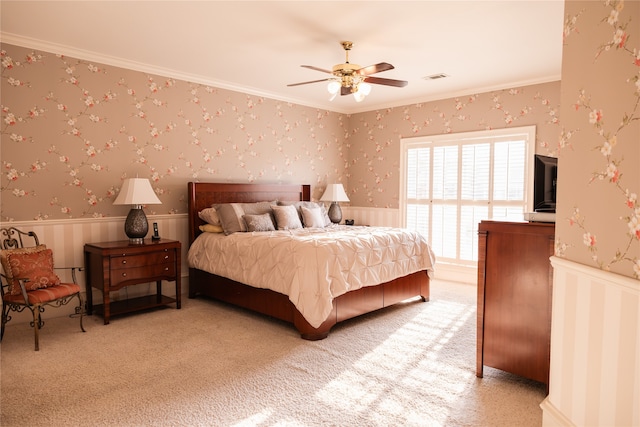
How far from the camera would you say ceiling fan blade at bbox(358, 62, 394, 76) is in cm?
334

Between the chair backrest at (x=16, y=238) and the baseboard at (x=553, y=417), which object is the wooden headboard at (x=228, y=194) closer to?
the chair backrest at (x=16, y=238)

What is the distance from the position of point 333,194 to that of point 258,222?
6.29 feet

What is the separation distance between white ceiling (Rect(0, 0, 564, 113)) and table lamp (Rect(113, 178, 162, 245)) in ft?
4.38

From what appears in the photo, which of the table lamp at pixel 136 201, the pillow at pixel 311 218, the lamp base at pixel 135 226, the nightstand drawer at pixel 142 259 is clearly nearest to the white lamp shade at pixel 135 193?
the table lamp at pixel 136 201

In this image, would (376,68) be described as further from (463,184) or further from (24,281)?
(24,281)

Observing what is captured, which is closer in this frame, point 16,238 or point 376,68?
point 376,68

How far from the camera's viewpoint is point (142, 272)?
414cm

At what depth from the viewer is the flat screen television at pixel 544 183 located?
2619 millimetres

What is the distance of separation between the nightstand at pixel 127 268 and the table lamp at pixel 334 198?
2.57 metres

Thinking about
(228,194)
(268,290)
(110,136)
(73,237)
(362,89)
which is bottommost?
(268,290)

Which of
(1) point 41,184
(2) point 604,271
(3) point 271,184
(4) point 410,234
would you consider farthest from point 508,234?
(1) point 41,184

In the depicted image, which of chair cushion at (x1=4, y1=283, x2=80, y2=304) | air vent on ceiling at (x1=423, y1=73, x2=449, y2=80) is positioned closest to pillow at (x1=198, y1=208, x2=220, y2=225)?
chair cushion at (x1=4, y1=283, x2=80, y2=304)

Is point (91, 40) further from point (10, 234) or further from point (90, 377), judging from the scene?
point (90, 377)

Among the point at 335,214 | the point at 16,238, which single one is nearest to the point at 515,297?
the point at 335,214
